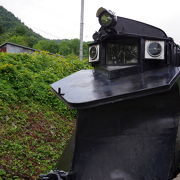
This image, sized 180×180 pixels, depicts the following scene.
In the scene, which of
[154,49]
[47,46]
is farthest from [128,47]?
[47,46]

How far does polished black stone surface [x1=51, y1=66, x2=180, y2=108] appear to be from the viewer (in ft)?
10.7

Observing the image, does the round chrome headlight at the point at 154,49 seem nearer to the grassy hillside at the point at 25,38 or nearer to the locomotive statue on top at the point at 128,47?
the locomotive statue on top at the point at 128,47

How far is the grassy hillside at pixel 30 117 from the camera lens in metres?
6.09

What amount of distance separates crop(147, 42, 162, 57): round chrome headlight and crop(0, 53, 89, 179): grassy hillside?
10.6 ft

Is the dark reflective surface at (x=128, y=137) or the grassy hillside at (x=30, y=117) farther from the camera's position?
the grassy hillside at (x=30, y=117)

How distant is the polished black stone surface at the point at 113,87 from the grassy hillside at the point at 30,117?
2.42m

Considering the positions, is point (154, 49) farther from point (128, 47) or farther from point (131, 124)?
point (131, 124)

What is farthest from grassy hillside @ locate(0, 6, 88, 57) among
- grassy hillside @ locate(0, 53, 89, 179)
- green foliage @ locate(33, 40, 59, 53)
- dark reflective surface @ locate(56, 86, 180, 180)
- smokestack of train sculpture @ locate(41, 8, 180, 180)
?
dark reflective surface @ locate(56, 86, 180, 180)

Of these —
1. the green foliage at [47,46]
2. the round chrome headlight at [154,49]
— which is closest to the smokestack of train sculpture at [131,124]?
the round chrome headlight at [154,49]

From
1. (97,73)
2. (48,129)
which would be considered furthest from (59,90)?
(48,129)

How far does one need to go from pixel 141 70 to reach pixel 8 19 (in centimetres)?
7005

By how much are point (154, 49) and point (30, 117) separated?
16.8 ft

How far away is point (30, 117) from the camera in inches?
321

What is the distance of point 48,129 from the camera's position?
8.14m
